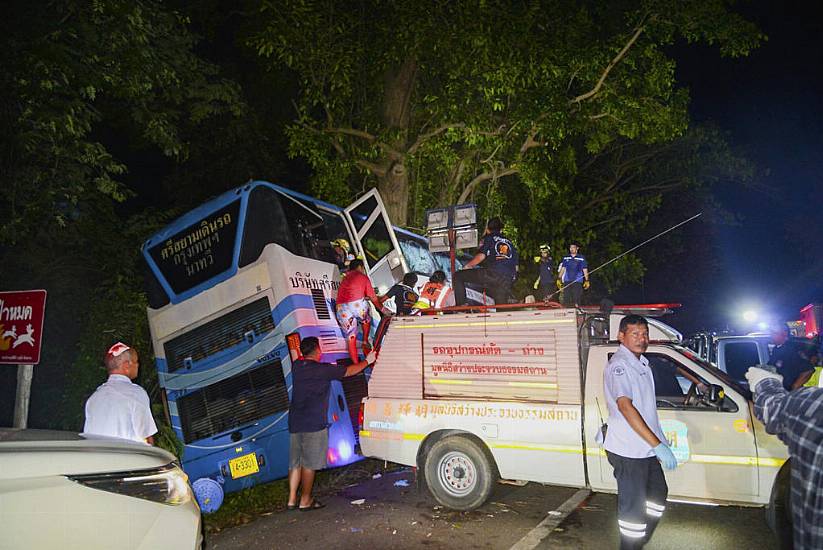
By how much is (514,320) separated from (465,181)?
9257 mm

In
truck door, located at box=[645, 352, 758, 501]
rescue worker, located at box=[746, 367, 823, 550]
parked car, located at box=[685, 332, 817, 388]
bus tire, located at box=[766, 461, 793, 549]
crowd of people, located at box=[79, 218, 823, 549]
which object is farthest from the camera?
parked car, located at box=[685, 332, 817, 388]

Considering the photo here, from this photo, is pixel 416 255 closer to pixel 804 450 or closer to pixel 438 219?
pixel 438 219

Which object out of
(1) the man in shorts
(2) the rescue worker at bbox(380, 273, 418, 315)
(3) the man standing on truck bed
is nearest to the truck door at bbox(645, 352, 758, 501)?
(3) the man standing on truck bed

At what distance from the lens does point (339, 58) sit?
37.9ft

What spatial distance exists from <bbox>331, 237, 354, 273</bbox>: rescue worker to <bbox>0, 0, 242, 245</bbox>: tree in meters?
3.53

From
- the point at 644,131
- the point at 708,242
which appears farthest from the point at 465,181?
the point at 708,242

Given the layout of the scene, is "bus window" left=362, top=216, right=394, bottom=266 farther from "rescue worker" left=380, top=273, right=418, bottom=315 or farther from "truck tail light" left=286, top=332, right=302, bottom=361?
"truck tail light" left=286, top=332, right=302, bottom=361

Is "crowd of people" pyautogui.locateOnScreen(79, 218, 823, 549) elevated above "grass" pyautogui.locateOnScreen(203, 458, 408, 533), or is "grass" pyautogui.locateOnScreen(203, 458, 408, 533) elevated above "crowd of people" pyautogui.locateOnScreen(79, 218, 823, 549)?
"crowd of people" pyautogui.locateOnScreen(79, 218, 823, 549)

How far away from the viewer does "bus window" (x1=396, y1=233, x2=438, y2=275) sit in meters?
11.1

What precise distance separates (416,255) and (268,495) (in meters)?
5.70

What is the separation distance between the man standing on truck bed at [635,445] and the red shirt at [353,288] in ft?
14.0

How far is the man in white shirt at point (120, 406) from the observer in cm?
435

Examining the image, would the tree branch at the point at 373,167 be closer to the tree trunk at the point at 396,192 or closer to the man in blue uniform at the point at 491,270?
the tree trunk at the point at 396,192

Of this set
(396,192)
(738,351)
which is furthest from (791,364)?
(396,192)
